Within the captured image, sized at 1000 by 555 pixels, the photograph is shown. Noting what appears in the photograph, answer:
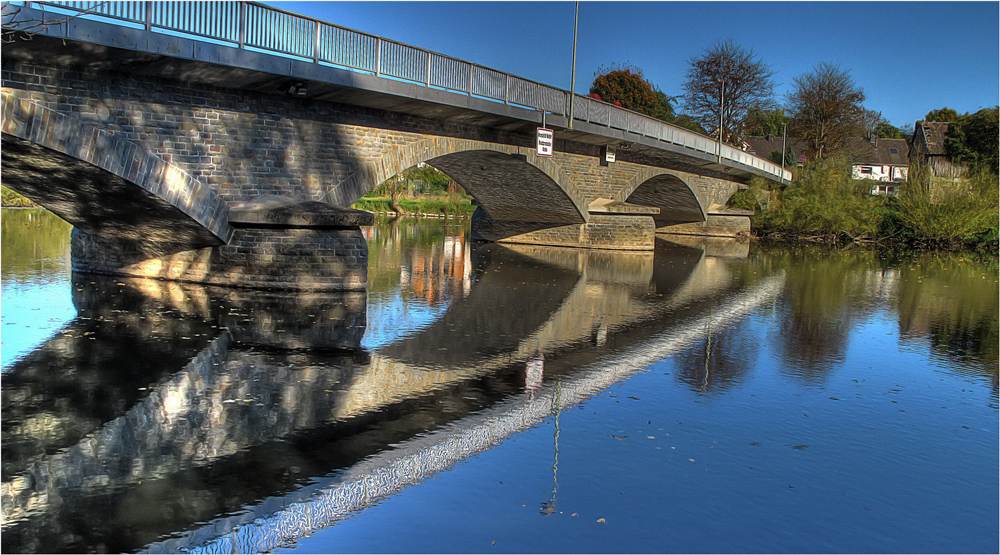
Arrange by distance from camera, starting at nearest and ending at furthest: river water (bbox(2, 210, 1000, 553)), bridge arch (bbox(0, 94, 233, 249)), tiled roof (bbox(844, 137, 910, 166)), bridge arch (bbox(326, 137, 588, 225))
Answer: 1. river water (bbox(2, 210, 1000, 553))
2. bridge arch (bbox(0, 94, 233, 249))
3. bridge arch (bbox(326, 137, 588, 225))
4. tiled roof (bbox(844, 137, 910, 166))

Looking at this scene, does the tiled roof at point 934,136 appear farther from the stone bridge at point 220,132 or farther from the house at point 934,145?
the stone bridge at point 220,132

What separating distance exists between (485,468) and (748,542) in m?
1.72

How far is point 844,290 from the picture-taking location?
17.6m

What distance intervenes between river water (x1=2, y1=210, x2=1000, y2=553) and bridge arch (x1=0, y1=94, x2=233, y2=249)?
1.20m

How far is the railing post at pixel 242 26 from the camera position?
12.7 m

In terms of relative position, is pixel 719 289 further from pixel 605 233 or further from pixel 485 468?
pixel 485 468

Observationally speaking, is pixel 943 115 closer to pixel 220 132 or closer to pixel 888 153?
pixel 888 153

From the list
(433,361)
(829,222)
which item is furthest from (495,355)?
(829,222)

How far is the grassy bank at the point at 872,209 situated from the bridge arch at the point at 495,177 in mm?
18290

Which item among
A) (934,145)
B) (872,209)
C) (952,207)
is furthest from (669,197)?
(934,145)

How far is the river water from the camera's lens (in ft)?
14.6

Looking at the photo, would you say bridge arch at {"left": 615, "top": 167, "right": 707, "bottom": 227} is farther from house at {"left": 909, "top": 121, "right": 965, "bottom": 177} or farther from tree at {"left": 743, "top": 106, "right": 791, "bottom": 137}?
tree at {"left": 743, "top": 106, "right": 791, "bottom": 137}

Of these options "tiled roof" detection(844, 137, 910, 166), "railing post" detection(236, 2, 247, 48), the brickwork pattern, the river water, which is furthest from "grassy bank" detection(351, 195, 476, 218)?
the river water

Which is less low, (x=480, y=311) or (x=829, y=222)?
(x=829, y=222)
